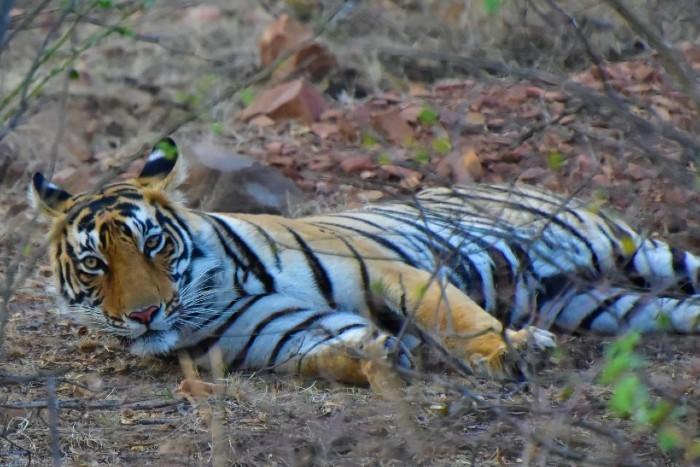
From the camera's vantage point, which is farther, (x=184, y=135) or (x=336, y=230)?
(x=184, y=135)

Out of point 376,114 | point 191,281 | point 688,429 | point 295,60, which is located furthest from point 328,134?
point 688,429

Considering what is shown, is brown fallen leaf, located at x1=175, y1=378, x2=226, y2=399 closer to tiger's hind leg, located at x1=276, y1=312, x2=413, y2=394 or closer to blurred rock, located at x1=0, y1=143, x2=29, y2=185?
tiger's hind leg, located at x1=276, y1=312, x2=413, y2=394

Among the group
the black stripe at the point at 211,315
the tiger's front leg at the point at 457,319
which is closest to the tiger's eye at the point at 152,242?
the black stripe at the point at 211,315

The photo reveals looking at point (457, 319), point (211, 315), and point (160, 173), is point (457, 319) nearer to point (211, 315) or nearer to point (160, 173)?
point (211, 315)

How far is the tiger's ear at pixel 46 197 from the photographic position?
197 inches

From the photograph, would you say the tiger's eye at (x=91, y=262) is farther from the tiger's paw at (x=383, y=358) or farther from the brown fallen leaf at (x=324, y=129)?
the brown fallen leaf at (x=324, y=129)

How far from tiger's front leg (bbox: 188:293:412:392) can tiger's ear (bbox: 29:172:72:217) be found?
2.45ft

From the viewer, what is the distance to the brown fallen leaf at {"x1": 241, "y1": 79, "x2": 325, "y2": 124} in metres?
7.92

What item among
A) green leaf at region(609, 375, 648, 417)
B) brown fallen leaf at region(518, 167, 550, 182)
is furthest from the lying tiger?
green leaf at region(609, 375, 648, 417)

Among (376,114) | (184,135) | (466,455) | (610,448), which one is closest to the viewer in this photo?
(610,448)

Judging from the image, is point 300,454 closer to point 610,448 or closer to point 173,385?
point 610,448

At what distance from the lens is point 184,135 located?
313 inches

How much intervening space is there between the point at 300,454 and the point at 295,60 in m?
5.19

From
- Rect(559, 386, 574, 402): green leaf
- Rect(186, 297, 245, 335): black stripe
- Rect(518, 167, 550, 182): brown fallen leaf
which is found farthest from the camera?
Rect(518, 167, 550, 182): brown fallen leaf
